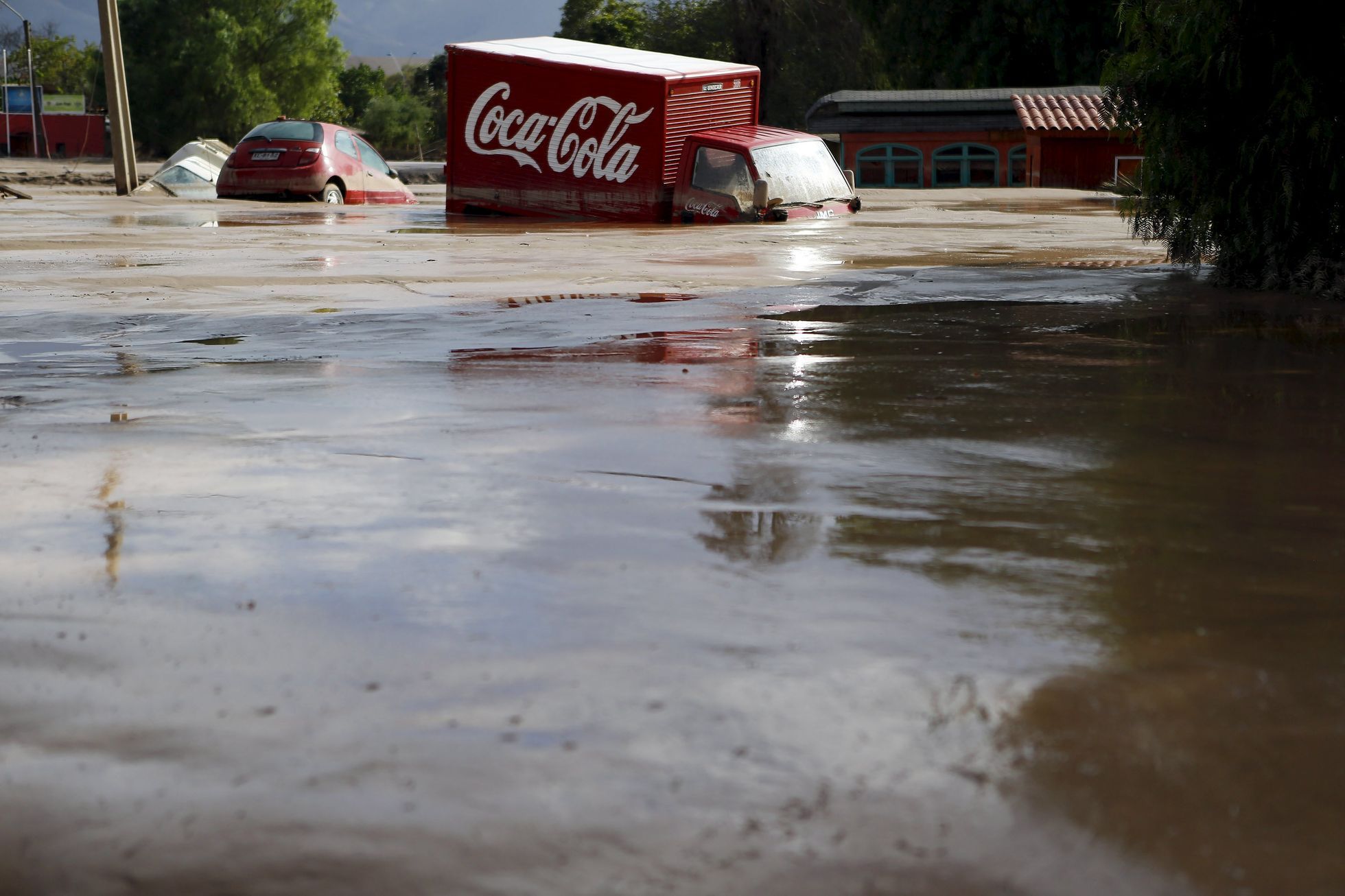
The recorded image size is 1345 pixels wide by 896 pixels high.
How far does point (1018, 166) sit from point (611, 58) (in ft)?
64.8

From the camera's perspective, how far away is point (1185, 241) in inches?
392

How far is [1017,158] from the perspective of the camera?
1485 inches

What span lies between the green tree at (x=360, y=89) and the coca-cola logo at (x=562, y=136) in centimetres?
7784

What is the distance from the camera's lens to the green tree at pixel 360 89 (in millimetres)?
96688

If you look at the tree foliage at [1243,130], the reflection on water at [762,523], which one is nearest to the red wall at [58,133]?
the tree foliage at [1243,130]

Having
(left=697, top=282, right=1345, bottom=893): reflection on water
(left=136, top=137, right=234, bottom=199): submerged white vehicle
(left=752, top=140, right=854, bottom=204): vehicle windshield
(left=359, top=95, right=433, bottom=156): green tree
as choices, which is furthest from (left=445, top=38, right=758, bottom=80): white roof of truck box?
(left=359, top=95, right=433, bottom=156): green tree

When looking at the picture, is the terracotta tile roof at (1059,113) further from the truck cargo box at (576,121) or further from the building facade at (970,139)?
the truck cargo box at (576,121)

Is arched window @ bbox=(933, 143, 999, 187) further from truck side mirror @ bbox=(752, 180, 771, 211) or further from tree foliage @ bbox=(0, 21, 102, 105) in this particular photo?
tree foliage @ bbox=(0, 21, 102, 105)

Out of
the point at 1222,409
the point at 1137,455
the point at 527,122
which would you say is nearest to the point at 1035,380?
the point at 1222,409

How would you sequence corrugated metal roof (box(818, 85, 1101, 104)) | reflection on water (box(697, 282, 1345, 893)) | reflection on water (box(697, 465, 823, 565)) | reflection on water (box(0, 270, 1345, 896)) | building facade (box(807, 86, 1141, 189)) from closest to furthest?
reflection on water (box(0, 270, 1345, 896)) < reflection on water (box(697, 282, 1345, 893)) < reflection on water (box(697, 465, 823, 565)) < building facade (box(807, 86, 1141, 189)) < corrugated metal roof (box(818, 85, 1101, 104))

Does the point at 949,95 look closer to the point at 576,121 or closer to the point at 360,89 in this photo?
the point at 576,121

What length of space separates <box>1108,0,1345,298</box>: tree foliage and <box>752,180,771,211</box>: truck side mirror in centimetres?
829

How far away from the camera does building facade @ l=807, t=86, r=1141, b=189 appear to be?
35.5 metres

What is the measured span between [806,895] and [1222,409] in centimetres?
390
